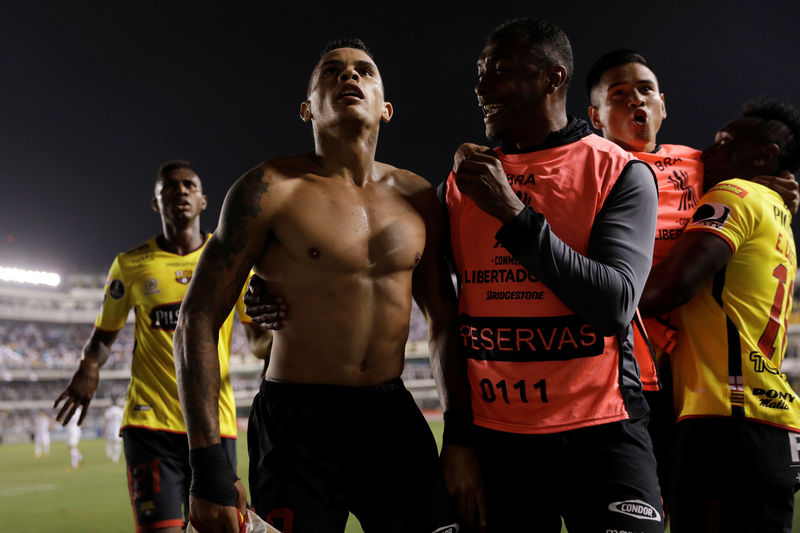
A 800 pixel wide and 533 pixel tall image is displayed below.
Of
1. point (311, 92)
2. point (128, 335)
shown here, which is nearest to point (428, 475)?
point (311, 92)

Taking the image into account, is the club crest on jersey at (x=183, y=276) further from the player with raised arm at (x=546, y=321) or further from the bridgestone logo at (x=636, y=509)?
the bridgestone logo at (x=636, y=509)

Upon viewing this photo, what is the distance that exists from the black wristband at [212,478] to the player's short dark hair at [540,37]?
5.65 feet

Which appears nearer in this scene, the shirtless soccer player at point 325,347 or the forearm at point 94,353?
the shirtless soccer player at point 325,347

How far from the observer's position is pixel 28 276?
3834 cm


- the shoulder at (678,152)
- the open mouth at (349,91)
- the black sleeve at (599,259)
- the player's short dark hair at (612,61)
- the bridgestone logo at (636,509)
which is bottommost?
the bridgestone logo at (636,509)

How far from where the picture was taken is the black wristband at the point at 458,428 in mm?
2350

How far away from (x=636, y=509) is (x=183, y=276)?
13.5ft

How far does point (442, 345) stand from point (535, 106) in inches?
36.6

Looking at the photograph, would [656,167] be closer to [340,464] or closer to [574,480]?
[574,480]

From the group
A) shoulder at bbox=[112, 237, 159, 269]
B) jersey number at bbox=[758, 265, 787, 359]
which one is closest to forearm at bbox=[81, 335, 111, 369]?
shoulder at bbox=[112, 237, 159, 269]

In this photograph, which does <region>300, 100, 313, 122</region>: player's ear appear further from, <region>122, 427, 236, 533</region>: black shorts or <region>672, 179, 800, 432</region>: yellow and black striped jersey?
<region>122, 427, 236, 533</region>: black shorts

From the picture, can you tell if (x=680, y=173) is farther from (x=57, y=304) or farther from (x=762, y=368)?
(x=57, y=304)

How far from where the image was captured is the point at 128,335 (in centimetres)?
3828

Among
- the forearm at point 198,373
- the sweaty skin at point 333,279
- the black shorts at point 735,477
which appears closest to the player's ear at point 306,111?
the sweaty skin at point 333,279
